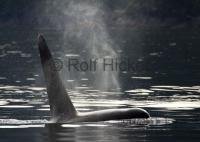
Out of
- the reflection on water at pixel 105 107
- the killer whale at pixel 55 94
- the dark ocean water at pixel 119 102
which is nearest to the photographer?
the reflection on water at pixel 105 107

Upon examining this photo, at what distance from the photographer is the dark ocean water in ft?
94.0

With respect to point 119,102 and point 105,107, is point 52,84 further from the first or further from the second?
point 119,102

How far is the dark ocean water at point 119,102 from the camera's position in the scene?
2864cm

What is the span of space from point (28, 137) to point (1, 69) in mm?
33879

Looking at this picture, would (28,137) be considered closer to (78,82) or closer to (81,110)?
(81,110)

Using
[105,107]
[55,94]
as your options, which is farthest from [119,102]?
[55,94]

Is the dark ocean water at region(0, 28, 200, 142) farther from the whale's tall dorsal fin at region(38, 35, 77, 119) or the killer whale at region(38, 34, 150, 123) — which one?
the whale's tall dorsal fin at region(38, 35, 77, 119)

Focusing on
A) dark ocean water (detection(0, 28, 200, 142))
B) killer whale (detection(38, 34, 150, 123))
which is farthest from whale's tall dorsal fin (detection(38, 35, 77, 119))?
dark ocean water (detection(0, 28, 200, 142))

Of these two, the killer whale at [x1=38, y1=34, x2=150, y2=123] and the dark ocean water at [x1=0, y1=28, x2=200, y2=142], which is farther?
the killer whale at [x1=38, y1=34, x2=150, y2=123]

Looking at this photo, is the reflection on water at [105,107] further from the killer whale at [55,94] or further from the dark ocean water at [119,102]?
the killer whale at [55,94]

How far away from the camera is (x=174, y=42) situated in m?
100

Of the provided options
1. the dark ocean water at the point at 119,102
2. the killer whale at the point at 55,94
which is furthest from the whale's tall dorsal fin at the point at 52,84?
the dark ocean water at the point at 119,102

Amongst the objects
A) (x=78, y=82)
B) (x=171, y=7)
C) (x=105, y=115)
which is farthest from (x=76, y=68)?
(x=171, y=7)

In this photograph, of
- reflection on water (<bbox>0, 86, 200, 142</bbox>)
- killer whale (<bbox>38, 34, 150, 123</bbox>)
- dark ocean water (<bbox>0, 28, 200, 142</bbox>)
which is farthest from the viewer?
killer whale (<bbox>38, 34, 150, 123</bbox>)
